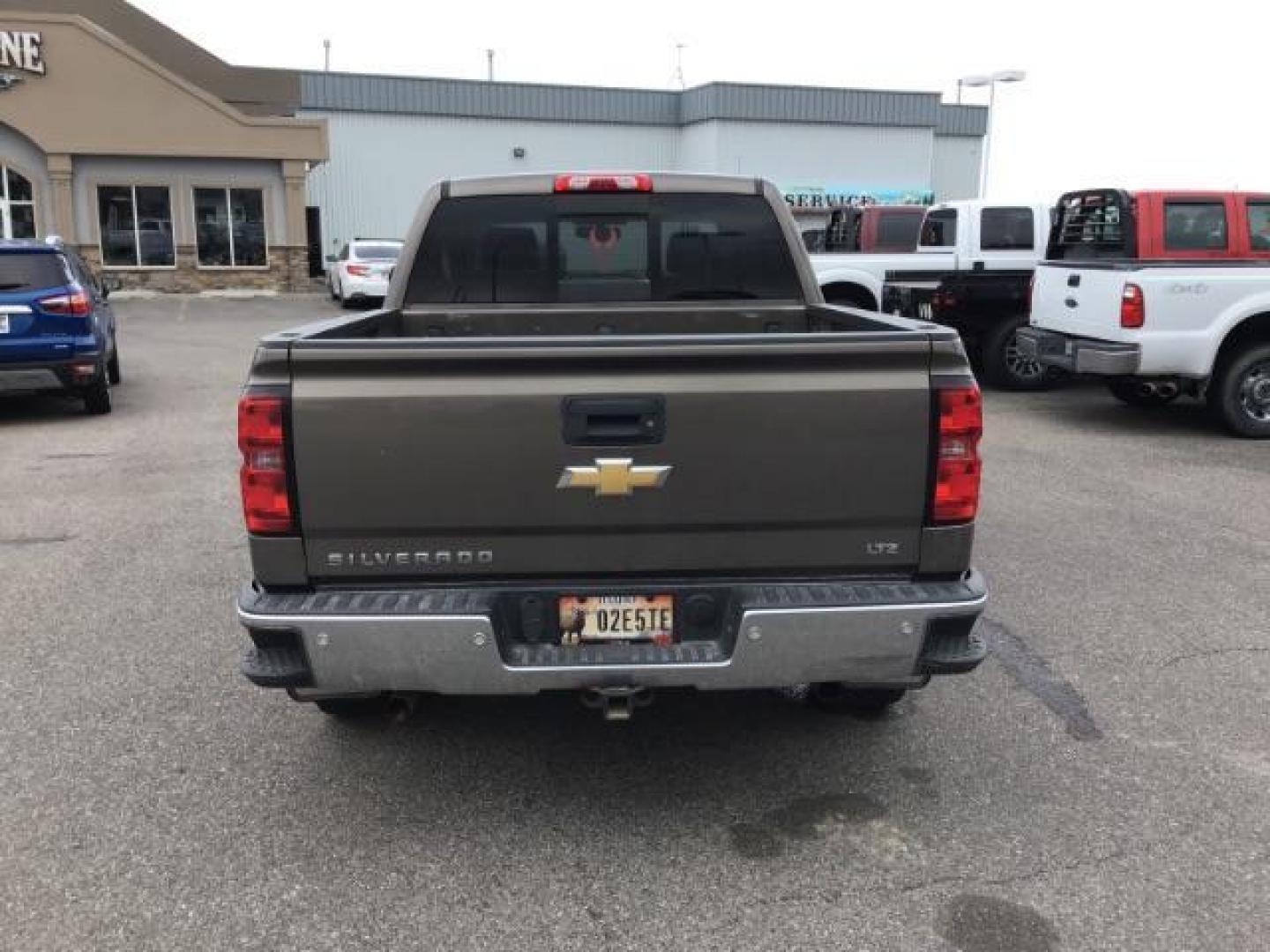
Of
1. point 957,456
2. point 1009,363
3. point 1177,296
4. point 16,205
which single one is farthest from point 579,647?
point 16,205

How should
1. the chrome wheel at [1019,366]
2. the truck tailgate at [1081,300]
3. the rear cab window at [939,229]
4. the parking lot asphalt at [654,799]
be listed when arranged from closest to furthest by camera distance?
the parking lot asphalt at [654,799], the truck tailgate at [1081,300], the chrome wheel at [1019,366], the rear cab window at [939,229]

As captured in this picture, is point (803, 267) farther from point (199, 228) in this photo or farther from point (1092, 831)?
point (199, 228)

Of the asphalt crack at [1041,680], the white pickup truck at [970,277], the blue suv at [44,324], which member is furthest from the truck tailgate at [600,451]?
the white pickup truck at [970,277]

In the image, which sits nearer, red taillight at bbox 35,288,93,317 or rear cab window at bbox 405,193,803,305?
rear cab window at bbox 405,193,803,305

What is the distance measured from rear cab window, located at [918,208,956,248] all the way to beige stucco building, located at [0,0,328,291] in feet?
63.8

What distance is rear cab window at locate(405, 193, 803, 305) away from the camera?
4785mm

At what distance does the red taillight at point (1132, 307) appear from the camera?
9719mm

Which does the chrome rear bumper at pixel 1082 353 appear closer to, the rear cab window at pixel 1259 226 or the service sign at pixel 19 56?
the rear cab window at pixel 1259 226

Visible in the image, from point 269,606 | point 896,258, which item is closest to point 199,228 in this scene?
point 896,258

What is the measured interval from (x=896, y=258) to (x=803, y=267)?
10.3m

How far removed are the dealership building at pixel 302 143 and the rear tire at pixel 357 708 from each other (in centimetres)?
2771

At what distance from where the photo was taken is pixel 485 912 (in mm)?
3064

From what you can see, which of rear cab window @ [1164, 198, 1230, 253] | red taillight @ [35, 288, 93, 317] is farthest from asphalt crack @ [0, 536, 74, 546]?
rear cab window @ [1164, 198, 1230, 253]

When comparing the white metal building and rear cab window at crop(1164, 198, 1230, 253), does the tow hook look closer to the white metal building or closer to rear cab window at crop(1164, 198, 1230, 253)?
rear cab window at crop(1164, 198, 1230, 253)
